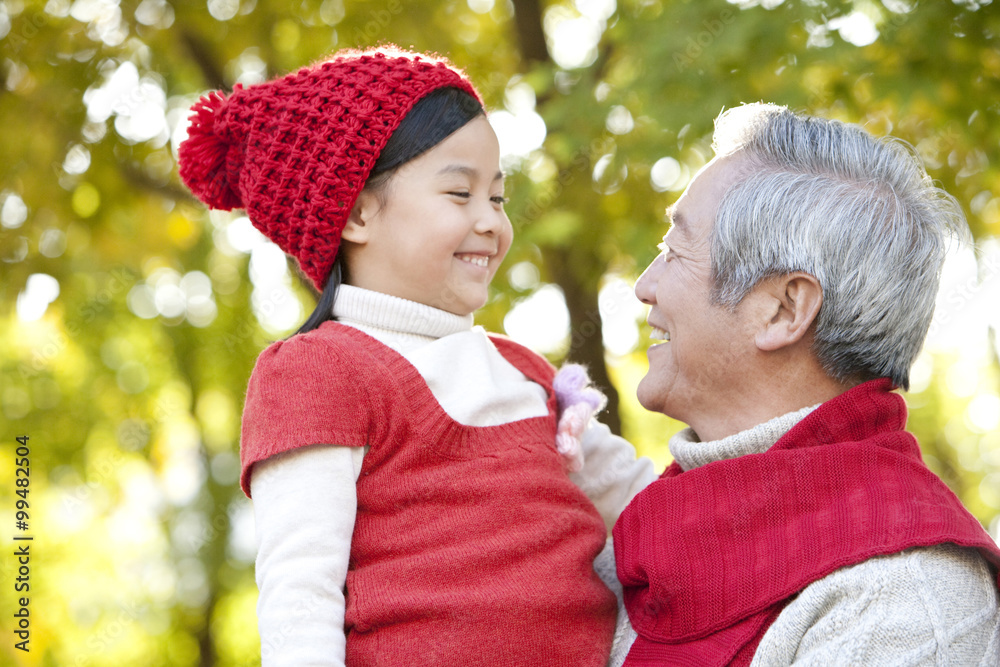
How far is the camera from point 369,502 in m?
1.90

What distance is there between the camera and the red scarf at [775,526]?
1.75 metres

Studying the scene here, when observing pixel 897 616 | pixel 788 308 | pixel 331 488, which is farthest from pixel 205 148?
pixel 897 616

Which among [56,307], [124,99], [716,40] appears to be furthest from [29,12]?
[716,40]

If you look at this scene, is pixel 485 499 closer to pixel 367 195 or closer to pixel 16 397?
pixel 367 195

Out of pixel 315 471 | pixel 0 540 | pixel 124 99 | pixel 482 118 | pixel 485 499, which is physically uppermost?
pixel 482 118

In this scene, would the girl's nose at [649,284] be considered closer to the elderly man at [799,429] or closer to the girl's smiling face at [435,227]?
the elderly man at [799,429]

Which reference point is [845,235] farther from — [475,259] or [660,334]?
[475,259]

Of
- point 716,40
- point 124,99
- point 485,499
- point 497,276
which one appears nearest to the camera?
point 485,499

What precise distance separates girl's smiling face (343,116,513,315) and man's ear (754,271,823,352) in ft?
2.26

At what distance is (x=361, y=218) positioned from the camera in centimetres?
221

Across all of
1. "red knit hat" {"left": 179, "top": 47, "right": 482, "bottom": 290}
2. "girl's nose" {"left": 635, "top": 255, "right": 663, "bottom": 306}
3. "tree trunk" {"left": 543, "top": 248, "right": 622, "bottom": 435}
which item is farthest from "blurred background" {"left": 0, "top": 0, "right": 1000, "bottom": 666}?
"red knit hat" {"left": 179, "top": 47, "right": 482, "bottom": 290}

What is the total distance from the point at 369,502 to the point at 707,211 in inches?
40.5

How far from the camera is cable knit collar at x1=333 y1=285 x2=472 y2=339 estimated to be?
213 cm

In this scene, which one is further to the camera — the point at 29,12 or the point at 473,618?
the point at 29,12
